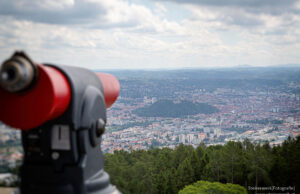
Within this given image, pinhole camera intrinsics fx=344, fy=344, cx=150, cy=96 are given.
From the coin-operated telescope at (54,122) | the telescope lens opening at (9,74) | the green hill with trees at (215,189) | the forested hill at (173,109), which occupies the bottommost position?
the forested hill at (173,109)

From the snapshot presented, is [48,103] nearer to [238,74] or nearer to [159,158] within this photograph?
[159,158]

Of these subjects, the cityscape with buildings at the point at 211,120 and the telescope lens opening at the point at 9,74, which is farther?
the cityscape with buildings at the point at 211,120

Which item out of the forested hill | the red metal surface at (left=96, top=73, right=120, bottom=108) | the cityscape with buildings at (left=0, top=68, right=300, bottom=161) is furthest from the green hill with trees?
the forested hill

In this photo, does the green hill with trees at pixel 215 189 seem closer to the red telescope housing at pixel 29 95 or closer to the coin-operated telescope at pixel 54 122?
the coin-operated telescope at pixel 54 122

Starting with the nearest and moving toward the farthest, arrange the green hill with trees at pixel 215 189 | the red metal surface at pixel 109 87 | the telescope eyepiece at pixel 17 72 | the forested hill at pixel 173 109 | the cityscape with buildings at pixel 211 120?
the telescope eyepiece at pixel 17 72 → the red metal surface at pixel 109 87 → the green hill with trees at pixel 215 189 → the cityscape with buildings at pixel 211 120 → the forested hill at pixel 173 109

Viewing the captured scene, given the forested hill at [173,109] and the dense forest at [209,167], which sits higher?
the dense forest at [209,167]

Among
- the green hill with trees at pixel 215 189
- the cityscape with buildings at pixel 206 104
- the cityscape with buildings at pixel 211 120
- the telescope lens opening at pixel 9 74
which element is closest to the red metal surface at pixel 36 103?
the telescope lens opening at pixel 9 74

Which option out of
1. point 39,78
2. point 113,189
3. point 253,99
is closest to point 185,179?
point 113,189

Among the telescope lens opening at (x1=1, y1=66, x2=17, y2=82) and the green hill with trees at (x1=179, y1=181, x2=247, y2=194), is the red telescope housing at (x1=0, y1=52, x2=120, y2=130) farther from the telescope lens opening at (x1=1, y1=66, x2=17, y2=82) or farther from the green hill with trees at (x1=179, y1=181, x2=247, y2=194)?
the green hill with trees at (x1=179, y1=181, x2=247, y2=194)
